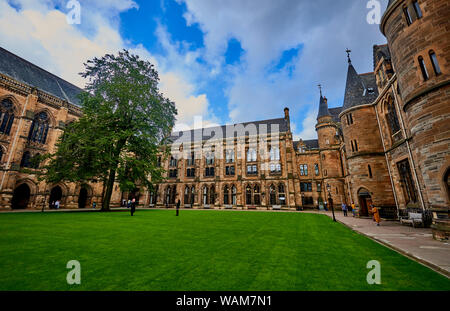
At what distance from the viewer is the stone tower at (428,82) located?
26.9 ft

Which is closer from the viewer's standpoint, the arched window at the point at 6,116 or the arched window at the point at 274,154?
the arched window at the point at 6,116

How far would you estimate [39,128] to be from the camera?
25.9 meters

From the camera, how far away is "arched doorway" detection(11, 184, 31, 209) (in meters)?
23.9

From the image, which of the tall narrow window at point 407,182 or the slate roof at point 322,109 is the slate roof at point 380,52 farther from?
the slate roof at point 322,109

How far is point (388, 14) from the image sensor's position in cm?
1124

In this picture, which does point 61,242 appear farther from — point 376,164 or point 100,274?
point 376,164

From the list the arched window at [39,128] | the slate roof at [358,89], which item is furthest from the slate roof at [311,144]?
the arched window at [39,128]

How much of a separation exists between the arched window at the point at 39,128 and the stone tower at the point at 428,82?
39.7 m

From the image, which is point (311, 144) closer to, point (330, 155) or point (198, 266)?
point (330, 155)

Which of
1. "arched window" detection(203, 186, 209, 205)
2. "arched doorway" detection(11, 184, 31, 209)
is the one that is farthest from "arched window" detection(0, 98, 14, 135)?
"arched window" detection(203, 186, 209, 205)

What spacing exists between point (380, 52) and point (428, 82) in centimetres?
1078

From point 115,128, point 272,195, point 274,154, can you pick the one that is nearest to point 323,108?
point 274,154

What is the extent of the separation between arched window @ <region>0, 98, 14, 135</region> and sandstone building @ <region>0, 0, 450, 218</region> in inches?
3.4
